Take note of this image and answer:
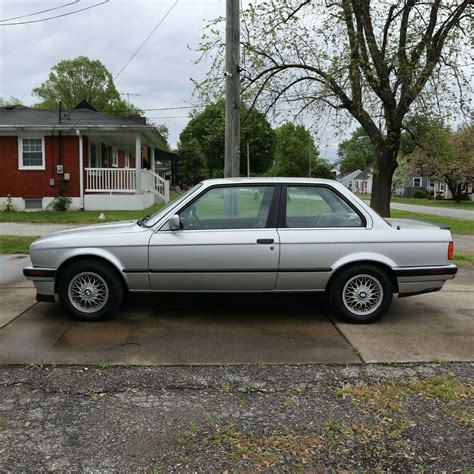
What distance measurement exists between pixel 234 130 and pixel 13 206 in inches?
520

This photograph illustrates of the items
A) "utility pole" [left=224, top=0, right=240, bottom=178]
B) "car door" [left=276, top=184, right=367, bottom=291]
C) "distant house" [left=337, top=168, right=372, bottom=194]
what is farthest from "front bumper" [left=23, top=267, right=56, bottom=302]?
"distant house" [left=337, top=168, right=372, bottom=194]

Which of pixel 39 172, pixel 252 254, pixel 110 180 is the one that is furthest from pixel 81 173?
pixel 252 254

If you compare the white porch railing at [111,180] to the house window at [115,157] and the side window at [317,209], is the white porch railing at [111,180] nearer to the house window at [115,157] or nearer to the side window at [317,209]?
the house window at [115,157]

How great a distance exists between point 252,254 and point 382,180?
11.8 meters

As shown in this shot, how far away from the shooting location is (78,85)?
55.9m

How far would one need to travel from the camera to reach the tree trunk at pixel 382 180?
51.7 feet

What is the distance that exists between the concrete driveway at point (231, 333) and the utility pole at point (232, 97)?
4.26 metres

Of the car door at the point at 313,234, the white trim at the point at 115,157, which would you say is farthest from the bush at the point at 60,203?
the car door at the point at 313,234

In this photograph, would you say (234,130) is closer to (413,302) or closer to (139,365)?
(413,302)

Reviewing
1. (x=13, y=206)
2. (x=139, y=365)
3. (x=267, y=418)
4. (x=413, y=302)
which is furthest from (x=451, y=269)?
(x=13, y=206)

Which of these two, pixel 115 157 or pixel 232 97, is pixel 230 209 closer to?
pixel 232 97

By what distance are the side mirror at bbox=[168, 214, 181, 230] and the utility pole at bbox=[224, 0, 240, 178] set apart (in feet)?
16.6

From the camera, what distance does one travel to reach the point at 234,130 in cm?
1011

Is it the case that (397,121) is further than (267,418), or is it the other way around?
(397,121)
